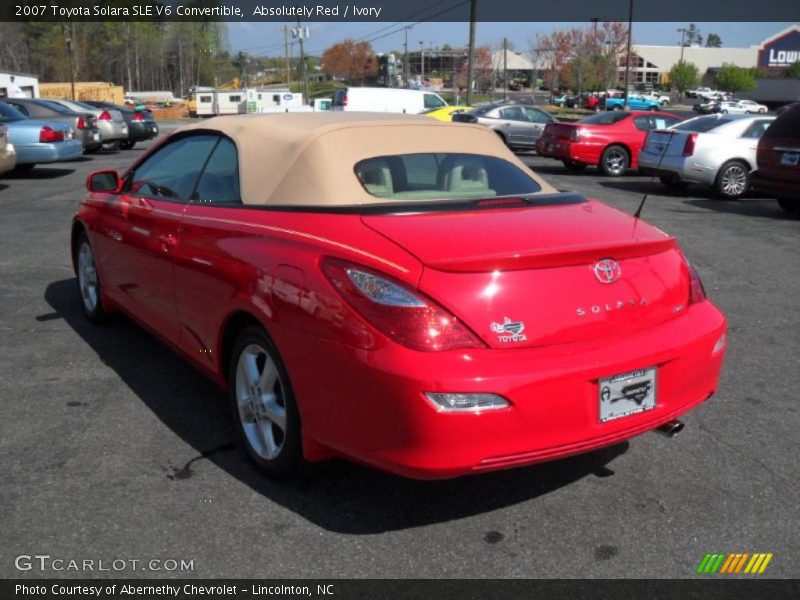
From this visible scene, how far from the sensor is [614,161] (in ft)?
58.2

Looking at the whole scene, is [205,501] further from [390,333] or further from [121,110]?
[121,110]

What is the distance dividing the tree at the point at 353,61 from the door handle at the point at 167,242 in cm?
11321

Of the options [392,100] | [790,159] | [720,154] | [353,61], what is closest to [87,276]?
[790,159]

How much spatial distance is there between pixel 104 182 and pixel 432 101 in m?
26.3

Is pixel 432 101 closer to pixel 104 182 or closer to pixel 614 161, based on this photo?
pixel 614 161

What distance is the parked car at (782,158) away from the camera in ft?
36.3

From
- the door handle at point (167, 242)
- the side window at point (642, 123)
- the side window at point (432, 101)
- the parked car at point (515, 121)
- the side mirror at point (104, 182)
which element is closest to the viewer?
the door handle at point (167, 242)

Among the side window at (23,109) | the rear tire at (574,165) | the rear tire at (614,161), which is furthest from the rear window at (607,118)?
the side window at (23,109)

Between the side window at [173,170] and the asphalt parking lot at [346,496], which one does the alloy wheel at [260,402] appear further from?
the side window at [173,170]

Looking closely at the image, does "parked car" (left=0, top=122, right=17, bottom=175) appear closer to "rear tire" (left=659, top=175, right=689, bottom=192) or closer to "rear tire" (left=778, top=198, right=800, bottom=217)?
"rear tire" (left=659, top=175, right=689, bottom=192)

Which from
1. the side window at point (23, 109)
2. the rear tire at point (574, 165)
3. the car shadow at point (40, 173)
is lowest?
the car shadow at point (40, 173)

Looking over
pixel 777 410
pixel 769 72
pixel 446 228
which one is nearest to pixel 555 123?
pixel 777 410

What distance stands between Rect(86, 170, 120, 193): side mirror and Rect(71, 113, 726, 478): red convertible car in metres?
1.10

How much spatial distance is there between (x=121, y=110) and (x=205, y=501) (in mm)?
21672
